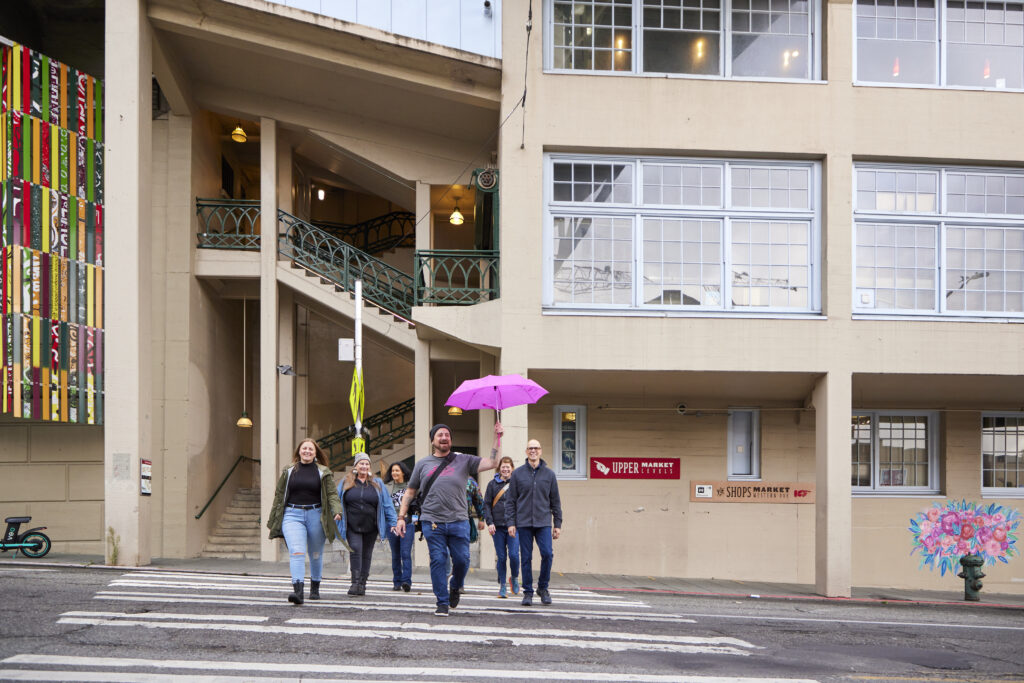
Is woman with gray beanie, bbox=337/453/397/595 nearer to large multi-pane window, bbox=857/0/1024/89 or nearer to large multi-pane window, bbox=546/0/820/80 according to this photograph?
large multi-pane window, bbox=546/0/820/80

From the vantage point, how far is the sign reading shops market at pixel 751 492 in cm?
1872

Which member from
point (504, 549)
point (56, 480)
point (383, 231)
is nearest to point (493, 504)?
point (504, 549)

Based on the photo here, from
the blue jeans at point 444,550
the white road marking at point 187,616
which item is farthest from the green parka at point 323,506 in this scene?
the white road marking at point 187,616

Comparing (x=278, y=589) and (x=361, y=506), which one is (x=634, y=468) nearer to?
(x=361, y=506)

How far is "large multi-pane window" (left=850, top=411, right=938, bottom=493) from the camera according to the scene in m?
19.1

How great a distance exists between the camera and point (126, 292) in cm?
1612

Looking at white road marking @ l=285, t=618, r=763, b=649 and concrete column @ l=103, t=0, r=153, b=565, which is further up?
concrete column @ l=103, t=0, r=153, b=565

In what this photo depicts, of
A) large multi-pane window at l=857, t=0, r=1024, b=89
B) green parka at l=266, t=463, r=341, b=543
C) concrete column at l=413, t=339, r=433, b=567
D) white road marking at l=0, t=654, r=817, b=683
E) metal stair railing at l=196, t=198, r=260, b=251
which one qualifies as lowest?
white road marking at l=0, t=654, r=817, b=683

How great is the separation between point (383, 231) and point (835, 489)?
12.4 meters

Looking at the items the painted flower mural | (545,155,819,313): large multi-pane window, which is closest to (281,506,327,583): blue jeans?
(545,155,819,313): large multi-pane window

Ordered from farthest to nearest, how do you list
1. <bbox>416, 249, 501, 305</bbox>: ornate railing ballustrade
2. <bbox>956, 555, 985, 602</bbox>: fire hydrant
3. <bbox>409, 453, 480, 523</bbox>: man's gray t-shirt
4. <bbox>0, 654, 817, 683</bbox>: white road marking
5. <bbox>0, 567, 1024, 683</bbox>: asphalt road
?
<bbox>416, 249, 501, 305</bbox>: ornate railing ballustrade < <bbox>956, 555, 985, 602</bbox>: fire hydrant < <bbox>409, 453, 480, 523</bbox>: man's gray t-shirt < <bbox>0, 567, 1024, 683</bbox>: asphalt road < <bbox>0, 654, 817, 683</bbox>: white road marking

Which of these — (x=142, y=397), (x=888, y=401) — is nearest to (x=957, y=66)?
(x=888, y=401)

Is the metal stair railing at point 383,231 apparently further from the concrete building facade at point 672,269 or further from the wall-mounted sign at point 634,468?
the wall-mounted sign at point 634,468

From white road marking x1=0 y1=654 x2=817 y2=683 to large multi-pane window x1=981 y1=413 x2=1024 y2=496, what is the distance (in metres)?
13.7
